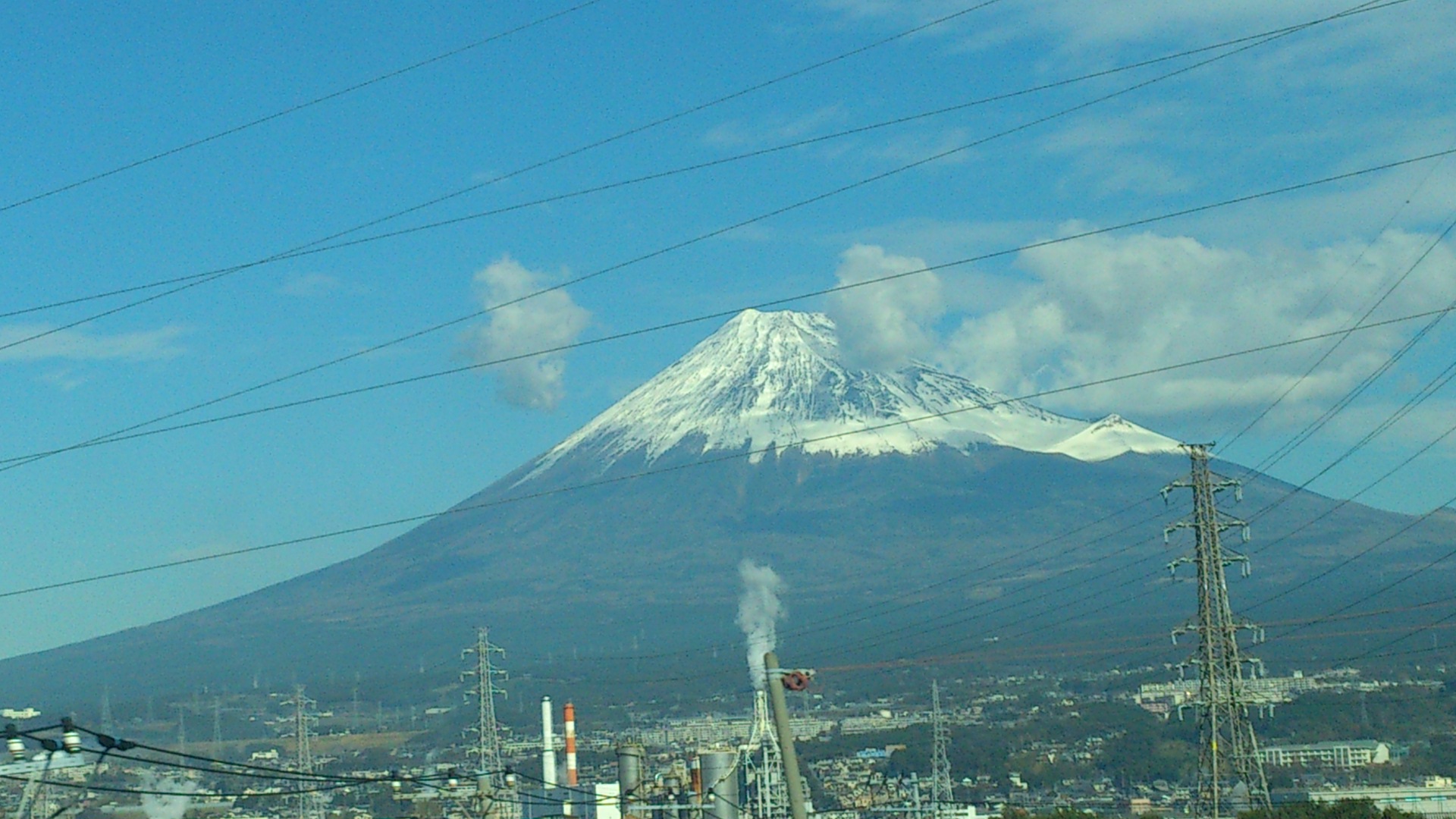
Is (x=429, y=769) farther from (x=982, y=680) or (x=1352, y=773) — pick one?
(x=982, y=680)

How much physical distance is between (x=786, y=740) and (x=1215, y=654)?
919 inches

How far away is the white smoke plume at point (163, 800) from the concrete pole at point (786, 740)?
4090 cm

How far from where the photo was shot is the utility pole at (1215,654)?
42.8 m

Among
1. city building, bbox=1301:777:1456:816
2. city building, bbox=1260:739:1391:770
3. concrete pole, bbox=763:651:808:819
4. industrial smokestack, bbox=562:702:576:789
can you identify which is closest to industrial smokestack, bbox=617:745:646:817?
industrial smokestack, bbox=562:702:576:789

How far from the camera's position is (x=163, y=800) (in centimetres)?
6812

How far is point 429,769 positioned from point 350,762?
59.8ft

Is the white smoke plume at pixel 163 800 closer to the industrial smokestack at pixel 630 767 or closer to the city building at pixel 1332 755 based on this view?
the industrial smokestack at pixel 630 767

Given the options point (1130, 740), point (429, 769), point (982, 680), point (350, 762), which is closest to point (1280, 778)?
point (1130, 740)

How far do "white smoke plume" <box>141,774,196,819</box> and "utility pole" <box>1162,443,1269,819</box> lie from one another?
3264cm

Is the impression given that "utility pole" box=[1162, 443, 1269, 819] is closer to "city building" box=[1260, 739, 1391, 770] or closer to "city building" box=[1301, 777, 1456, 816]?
"city building" box=[1301, 777, 1456, 816]

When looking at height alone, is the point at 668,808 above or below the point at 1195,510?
below

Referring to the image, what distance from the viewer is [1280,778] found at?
96312mm

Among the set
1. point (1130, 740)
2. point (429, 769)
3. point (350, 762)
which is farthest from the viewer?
point (1130, 740)

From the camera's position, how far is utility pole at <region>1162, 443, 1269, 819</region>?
42844mm
